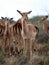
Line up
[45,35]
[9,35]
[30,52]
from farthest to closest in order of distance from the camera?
[45,35]
[9,35]
[30,52]

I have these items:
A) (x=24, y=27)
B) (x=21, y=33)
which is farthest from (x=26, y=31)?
(x=21, y=33)

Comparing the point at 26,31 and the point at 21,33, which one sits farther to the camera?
the point at 21,33

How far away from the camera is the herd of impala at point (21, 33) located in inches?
960

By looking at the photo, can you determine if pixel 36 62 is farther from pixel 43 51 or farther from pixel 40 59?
pixel 43 51

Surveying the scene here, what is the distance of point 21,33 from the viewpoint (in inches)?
979

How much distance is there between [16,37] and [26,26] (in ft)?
6.31

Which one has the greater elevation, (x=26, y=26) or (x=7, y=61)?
(x=26, y=26)

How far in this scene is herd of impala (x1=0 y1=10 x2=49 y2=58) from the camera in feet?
80.0

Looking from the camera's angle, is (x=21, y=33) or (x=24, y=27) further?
(x=21, y=33)

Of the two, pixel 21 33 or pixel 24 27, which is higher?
pixel 24 27

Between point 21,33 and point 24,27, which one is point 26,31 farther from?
point 21,33

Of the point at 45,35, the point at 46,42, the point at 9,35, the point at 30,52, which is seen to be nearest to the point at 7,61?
the point at 30,52

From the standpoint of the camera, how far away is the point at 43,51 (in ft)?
79.5

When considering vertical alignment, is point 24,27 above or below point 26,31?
above
